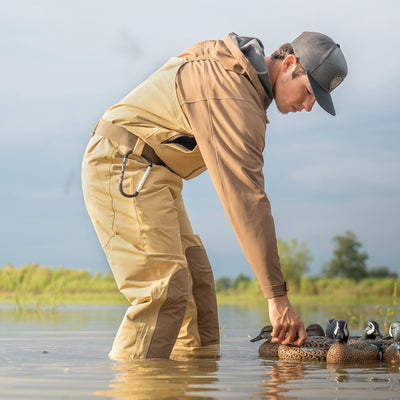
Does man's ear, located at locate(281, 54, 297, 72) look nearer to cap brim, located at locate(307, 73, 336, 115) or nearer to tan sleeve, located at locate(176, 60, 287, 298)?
cap brim, located at locate(307, 73, 336, 115)

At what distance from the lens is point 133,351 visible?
4559 mm

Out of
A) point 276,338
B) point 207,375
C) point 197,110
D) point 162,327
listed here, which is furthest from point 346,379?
point 197,110

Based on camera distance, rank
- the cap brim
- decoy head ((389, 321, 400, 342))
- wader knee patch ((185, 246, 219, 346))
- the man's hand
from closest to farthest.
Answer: the man's hand < the cap brim < decoy head ((389, 321, 400, 342)) < wader knee patch ((185, 246, 219, 346))

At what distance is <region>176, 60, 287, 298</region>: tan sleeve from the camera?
413 centimetres

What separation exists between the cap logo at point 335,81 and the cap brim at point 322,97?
0.17 feet

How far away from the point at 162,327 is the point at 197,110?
1.35m

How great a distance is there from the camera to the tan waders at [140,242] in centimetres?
454

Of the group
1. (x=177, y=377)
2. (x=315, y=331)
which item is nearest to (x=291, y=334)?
(x=177, y=377)

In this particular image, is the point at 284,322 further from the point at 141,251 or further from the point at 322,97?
the point at 322,97

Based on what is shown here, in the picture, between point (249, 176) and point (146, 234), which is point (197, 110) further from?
point (146, 234)

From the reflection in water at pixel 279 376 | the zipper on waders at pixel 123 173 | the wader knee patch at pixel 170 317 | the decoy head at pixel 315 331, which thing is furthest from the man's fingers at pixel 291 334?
the decoy head at pixel 315 331

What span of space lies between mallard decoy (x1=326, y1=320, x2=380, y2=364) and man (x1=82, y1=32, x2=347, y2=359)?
589mm

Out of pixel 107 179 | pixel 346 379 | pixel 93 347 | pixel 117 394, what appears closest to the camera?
pixel 117 394

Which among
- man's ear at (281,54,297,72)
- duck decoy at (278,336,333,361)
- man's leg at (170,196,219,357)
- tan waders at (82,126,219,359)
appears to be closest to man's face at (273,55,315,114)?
man's ear at (281,54,297,72)
